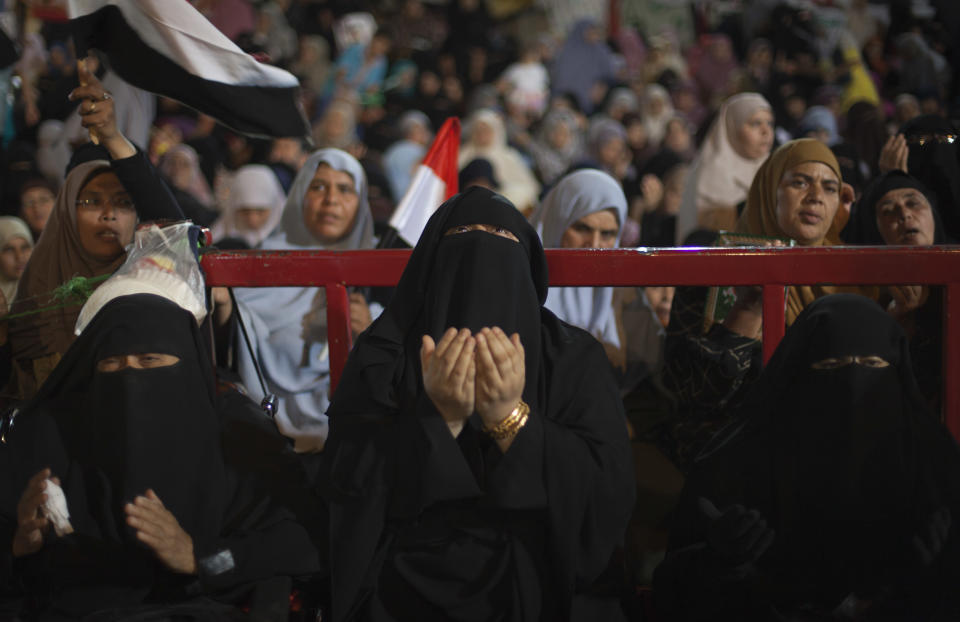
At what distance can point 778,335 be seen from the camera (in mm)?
2133

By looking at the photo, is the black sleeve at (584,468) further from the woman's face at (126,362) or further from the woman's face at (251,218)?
the woman's face at (251,218)

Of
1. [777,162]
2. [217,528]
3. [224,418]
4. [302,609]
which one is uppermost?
[777,162]

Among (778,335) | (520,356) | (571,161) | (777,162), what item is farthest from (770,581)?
(571,161)

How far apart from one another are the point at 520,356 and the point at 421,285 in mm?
326

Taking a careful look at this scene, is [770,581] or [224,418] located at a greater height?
[224,418]

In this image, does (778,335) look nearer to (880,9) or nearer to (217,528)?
(217,528)

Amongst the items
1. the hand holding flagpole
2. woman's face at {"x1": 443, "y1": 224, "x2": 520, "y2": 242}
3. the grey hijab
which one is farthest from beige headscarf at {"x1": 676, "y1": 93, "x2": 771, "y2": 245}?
the hand holding flagpole

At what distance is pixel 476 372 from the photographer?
1.91 metres

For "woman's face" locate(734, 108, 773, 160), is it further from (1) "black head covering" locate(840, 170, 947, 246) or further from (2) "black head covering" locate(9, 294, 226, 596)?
(2) "black head covering" locate(9, 294, 226, 596)

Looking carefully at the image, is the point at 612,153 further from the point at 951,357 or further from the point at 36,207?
the point at 951,357

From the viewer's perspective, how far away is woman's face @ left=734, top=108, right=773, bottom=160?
14.1ft

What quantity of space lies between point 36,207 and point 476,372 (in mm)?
3372

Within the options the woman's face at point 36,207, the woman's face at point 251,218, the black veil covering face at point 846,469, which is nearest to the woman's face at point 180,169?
the woman's face at point 251,218

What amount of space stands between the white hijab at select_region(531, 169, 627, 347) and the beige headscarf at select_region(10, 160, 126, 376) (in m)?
1.59
